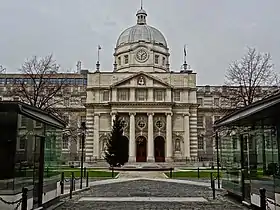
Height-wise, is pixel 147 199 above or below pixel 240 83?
below

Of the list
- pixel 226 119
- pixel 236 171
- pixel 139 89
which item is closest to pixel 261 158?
pixel 236 171

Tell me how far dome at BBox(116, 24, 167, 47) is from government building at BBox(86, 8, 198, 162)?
931 centimetres

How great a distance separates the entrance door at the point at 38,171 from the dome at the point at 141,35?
189 ft

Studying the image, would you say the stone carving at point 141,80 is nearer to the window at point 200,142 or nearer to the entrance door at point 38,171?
the window at point 200,142

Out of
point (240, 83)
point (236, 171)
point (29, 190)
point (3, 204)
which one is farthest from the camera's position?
point (240, 83)

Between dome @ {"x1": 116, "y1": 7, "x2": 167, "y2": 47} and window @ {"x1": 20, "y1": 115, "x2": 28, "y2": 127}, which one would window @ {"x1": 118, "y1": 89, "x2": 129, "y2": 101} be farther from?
window @ {"x1": 20, "y1": 115, "x2": 28, "y2": 127}

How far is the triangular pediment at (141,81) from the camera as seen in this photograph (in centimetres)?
6119

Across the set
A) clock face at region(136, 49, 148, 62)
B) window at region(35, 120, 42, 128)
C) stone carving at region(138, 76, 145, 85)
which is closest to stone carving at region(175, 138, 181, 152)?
stone carving at region(138, 76, 145, 85)

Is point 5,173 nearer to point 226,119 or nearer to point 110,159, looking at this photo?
point 226,119

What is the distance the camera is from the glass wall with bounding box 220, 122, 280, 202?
12.5 m

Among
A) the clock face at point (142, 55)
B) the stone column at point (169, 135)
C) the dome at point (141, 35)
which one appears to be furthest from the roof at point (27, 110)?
the dome at point (141, 35)

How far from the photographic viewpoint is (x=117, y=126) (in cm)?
4822

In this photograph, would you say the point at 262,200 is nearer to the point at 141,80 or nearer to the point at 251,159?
the point at 251,159

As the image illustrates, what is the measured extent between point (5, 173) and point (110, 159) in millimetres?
35908
